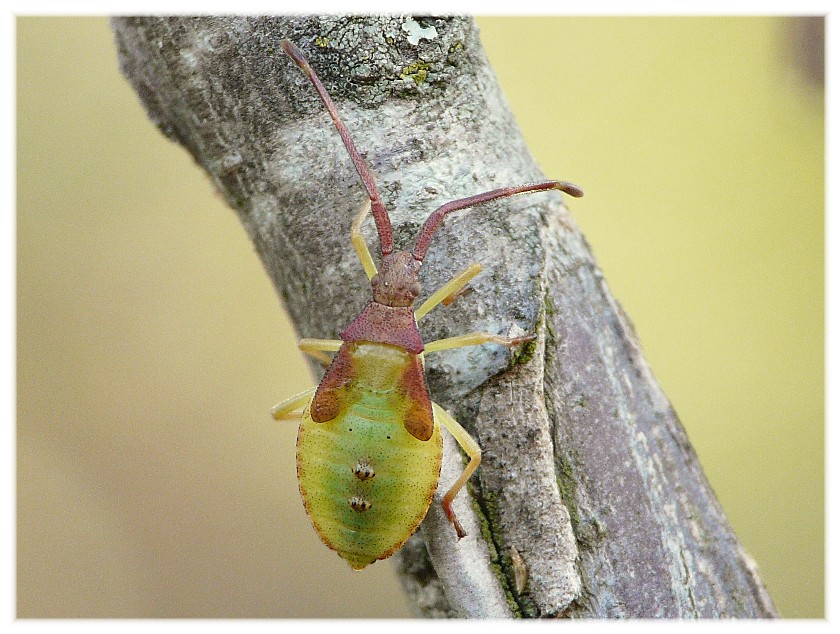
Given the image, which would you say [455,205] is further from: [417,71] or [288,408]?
[288,408]

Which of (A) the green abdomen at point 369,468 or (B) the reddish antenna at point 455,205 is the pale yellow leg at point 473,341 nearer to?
(A) the green abdomen at point 369,468

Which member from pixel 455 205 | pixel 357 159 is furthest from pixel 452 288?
pixel 357 159

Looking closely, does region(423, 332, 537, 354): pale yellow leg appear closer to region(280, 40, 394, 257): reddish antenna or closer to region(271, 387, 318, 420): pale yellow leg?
region(280, 40, 394, 257): reddish antenna

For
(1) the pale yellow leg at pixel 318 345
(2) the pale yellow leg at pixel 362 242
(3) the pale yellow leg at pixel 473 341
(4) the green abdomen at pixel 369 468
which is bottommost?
(4) the green abdomen at pixel 369 468

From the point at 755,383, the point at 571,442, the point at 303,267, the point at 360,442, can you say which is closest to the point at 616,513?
the point at 571,442

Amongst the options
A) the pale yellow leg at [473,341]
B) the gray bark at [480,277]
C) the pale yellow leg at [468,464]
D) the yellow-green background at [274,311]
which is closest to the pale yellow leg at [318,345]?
the gray bark at [480,277]

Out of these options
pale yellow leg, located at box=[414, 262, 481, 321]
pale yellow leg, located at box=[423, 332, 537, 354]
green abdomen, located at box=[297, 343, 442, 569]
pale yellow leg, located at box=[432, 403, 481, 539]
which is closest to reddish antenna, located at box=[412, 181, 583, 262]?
pale yellow leg, located at box=[414, 262, 481, 321]
